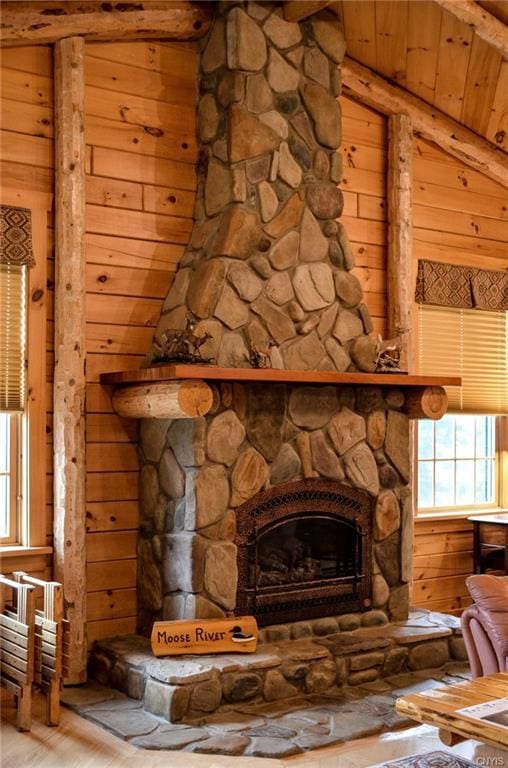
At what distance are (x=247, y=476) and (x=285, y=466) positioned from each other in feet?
0.83

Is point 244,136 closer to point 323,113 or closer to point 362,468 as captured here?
point 323,113

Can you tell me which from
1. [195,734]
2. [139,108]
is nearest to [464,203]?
[139,108]

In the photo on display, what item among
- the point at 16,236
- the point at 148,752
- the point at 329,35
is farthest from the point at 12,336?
the point at 329,35

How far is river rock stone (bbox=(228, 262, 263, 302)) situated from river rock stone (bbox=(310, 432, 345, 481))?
796 millimetres

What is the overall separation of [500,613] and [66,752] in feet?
6.01

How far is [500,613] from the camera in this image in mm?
3979

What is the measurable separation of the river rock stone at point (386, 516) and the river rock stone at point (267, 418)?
772mm

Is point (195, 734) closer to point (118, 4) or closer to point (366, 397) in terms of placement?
point (366, 397)

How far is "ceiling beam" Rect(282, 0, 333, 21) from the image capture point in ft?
16.5

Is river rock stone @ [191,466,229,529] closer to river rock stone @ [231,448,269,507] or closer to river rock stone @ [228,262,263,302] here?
river rock stone @ [231,448,269,507]

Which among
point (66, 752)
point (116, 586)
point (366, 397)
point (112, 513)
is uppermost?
point (366, 397)

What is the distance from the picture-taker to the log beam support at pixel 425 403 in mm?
5383

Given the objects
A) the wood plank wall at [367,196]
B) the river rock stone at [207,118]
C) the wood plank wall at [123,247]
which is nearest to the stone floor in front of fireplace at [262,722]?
the wood plank wall at [123,247]

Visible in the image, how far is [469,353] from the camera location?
658cm
